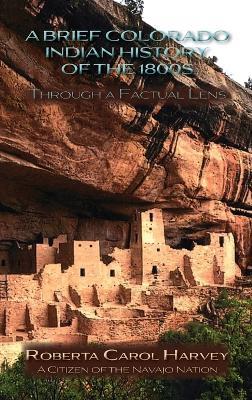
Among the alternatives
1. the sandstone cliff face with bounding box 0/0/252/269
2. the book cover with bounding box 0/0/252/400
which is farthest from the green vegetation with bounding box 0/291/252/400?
the sandstone cliff face with bounding box 0/0/252/269

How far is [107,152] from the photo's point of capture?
26812 millimetres

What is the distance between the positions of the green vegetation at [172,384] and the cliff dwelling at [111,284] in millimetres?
1281

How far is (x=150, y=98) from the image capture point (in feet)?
84.3

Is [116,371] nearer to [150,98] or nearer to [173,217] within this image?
[150,98]

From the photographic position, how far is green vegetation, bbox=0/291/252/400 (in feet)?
71.9

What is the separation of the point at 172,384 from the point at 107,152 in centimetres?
705

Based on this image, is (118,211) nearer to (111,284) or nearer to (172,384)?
(111,284)

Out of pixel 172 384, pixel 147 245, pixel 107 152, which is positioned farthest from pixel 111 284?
pixel 172 384

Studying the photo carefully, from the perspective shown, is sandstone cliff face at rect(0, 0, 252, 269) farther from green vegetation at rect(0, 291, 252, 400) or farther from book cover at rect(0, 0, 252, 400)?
green vegetation at rect(0, 291, 252, 400)

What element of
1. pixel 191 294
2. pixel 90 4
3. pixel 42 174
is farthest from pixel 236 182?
pixel 90 4

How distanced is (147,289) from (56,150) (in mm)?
5258

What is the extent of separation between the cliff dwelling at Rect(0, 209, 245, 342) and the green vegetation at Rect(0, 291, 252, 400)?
50.4 inches

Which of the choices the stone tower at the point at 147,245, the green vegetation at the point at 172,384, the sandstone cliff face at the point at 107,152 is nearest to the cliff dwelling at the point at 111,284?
the stone tower at the point at 147,245

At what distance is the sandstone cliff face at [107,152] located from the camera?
2291cm
